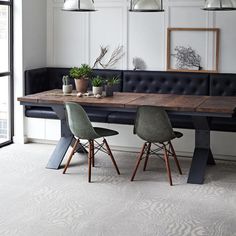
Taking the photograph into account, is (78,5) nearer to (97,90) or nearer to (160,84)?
(97,90)

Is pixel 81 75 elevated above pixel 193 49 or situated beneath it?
situated beneath

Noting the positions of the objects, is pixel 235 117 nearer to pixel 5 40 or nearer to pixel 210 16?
pixel 210 16

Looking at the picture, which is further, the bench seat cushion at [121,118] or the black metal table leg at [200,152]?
the bench seat cushion at [121,118]

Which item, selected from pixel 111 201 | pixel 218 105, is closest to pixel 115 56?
pixel 218 105

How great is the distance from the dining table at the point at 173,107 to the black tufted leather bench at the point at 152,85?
443 mm

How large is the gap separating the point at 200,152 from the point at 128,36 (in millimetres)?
2260

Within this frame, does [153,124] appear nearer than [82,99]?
Yes

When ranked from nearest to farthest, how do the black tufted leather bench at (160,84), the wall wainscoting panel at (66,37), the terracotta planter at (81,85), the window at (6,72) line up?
the terracotta planter at (81,85), the black tufted leather bench at (160,84), the window at (6,72), the wall wainscoting panel at (66,37)

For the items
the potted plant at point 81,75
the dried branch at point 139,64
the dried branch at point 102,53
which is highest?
the dried branch at point 102,53

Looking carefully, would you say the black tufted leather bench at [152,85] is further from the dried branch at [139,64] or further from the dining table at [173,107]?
the dining table at [173,107]

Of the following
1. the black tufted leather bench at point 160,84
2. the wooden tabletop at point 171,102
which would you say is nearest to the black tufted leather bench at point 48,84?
the black tufted leather bench at point 160,84

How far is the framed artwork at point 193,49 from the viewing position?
6.49 metres

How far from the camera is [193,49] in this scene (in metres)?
6.58

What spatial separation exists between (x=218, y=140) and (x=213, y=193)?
4.47ft
